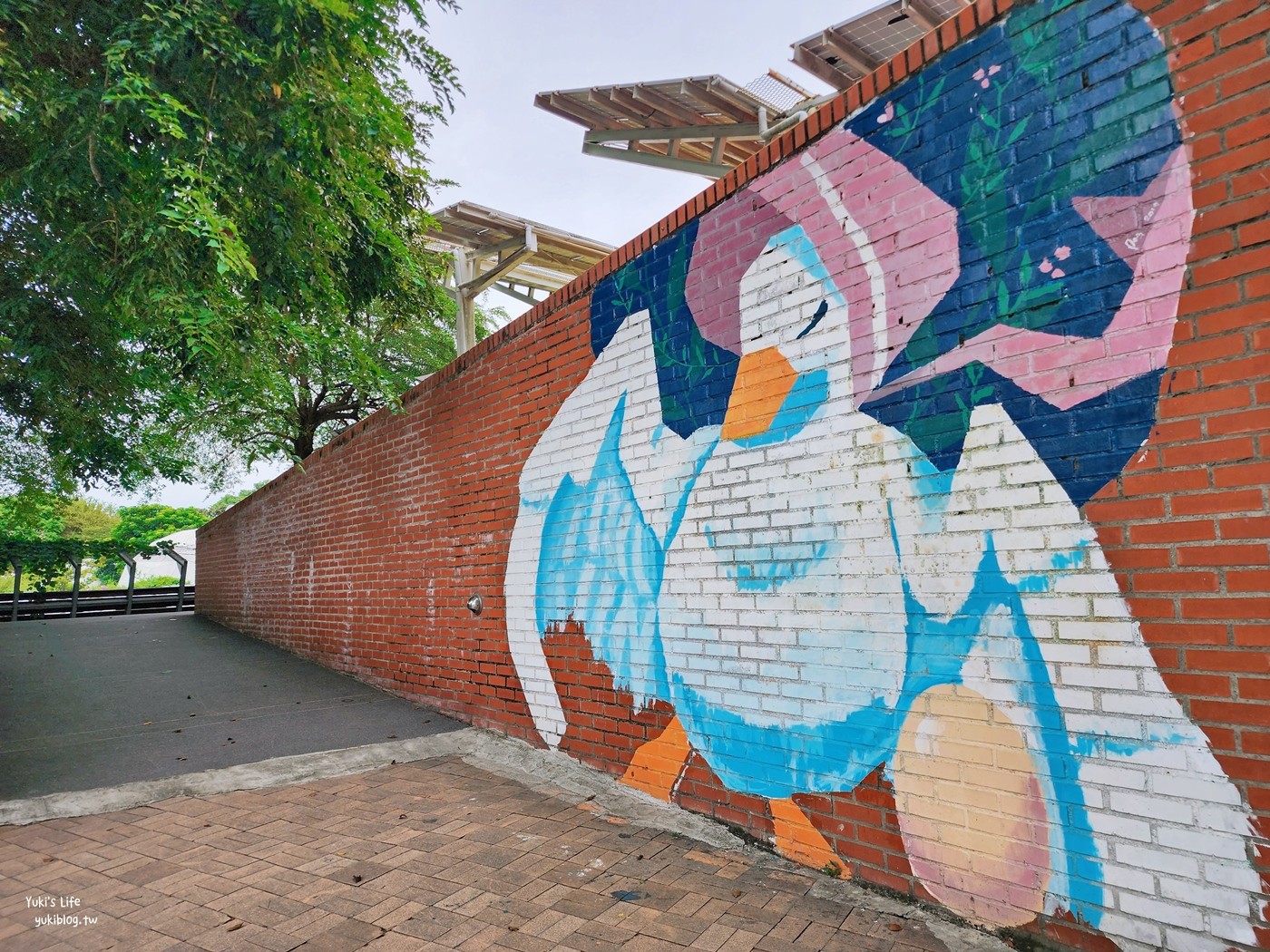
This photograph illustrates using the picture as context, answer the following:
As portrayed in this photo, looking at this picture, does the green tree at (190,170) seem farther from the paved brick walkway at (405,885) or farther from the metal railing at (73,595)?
the metal railing at (73,595)

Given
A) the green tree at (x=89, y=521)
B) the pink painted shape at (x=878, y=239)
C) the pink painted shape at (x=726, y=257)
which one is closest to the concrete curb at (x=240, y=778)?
the pink painted shape at (x=726, y=257)

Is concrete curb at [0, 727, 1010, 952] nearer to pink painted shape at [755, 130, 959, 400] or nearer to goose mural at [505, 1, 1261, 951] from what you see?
goose mural at [505, 1, 1261, 951]

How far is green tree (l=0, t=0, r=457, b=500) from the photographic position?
153 inches

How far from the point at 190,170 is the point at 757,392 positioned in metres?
3.19

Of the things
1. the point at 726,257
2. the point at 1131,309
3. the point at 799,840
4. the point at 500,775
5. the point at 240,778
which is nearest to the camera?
the point at 1131,309

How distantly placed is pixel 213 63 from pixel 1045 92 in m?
4.21

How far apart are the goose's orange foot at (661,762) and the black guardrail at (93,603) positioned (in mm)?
14744

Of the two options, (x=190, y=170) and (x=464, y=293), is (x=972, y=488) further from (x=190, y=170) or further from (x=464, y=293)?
(x=464, y=293)

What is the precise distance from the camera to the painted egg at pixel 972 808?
2.49 meters

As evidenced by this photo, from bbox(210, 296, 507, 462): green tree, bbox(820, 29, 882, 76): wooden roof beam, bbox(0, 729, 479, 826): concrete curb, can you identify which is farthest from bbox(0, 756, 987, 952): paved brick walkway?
bbox(820, 29, 882, 76): wooden roof beam

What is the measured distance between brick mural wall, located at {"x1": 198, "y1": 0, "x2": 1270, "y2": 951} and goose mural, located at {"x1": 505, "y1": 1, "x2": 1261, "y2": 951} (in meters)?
0.01

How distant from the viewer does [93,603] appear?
14984mm

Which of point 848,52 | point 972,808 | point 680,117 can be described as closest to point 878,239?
point 972,808

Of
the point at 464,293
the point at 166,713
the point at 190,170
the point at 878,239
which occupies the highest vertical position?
the point at 464,293
